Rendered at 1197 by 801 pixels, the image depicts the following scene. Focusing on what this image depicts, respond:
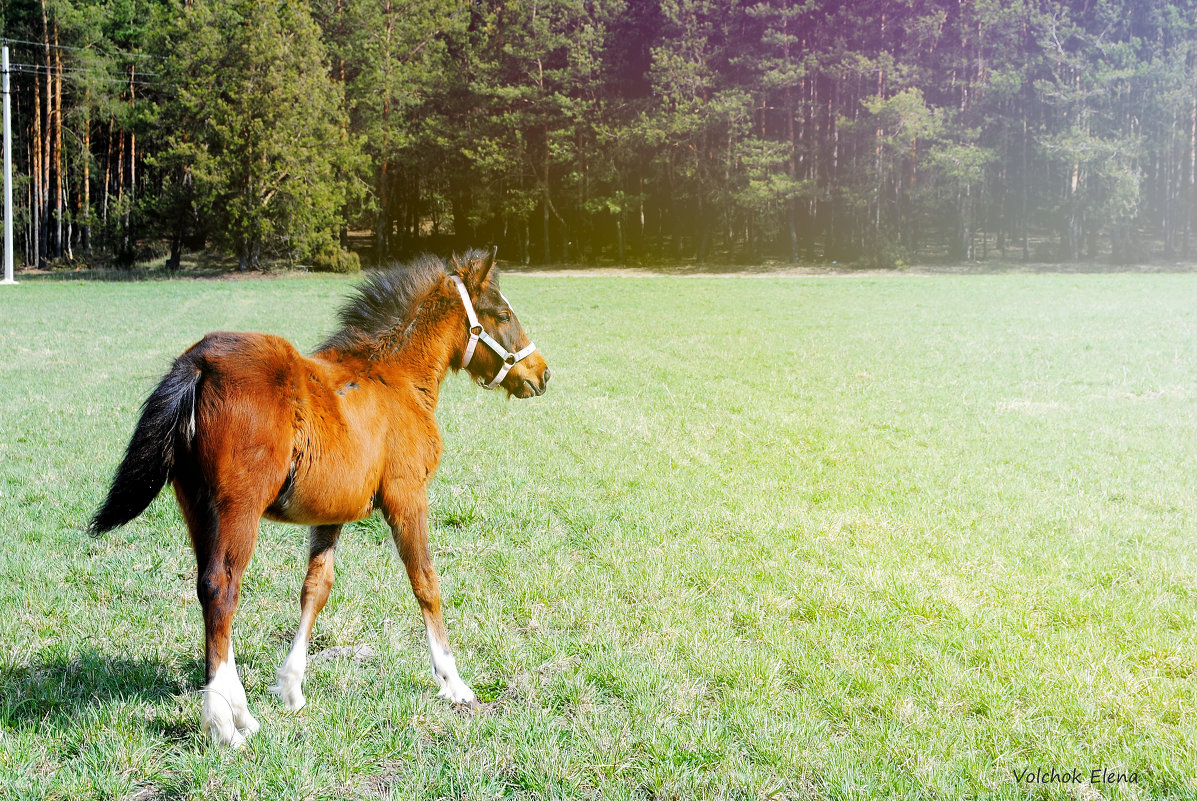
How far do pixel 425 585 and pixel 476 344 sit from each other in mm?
1270

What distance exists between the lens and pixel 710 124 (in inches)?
1897

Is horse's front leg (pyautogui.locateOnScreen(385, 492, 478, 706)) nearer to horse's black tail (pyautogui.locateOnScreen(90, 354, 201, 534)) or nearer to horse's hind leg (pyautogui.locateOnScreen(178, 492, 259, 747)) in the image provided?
horse's hind leg (pyautogui.locateOnScreen(178, 492, 259, 747))

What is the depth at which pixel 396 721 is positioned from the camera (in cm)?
367

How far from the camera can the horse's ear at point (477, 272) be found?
4.33m

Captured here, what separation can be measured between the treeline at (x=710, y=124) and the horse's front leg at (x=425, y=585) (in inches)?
1571

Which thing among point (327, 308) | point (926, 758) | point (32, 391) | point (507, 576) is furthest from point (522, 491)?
point (327, 308)

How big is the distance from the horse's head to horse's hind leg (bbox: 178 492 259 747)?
58.8 inches

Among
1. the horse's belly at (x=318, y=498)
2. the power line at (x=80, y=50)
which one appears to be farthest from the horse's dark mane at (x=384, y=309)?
the power line at (x=80, y=50)

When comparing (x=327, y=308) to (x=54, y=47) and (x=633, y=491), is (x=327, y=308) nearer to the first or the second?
(x=633, y=491)

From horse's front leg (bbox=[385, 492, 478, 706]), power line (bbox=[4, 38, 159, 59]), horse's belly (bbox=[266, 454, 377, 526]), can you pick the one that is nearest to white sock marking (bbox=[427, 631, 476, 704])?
horse's front leg (bbox=[385, 492, 478, 706])

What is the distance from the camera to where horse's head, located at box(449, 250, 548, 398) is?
4371 mm

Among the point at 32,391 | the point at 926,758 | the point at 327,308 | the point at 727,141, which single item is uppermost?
the point at 727,141

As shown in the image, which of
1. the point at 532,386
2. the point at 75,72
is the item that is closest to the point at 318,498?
the point at 532,386

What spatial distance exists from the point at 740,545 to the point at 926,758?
2.69m
